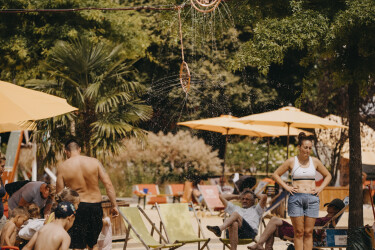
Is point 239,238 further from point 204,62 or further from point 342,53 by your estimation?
point 204,62

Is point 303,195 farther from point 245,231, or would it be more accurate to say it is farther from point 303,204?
point 245,231

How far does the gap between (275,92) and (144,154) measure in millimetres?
6679

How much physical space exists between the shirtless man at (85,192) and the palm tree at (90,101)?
17.1 ft

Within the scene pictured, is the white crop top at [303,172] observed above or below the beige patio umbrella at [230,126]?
below

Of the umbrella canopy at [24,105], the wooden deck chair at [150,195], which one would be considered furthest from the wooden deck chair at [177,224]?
the wooden deck chair at [150,195]

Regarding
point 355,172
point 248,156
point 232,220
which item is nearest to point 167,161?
point 248,156

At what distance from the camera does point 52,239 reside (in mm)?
5238

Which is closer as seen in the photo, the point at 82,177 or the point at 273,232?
the point at 82,177

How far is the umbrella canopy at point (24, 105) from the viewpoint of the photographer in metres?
7.48

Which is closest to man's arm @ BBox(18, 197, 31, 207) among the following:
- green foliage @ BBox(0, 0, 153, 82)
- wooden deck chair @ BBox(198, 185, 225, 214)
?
wooden deck chair @ BBox(198, 185, 225, 214)

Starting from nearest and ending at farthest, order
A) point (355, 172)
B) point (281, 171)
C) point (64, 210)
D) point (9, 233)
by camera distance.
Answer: point (64, 210), point (9, 233), point (281, 171), point (355, 172)

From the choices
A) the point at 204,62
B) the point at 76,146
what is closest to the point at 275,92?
the point at 204,62

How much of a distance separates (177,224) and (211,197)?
24.6 feet

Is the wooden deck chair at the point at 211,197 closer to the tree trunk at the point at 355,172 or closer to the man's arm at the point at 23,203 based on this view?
the tree trunk at the point at 355,172
